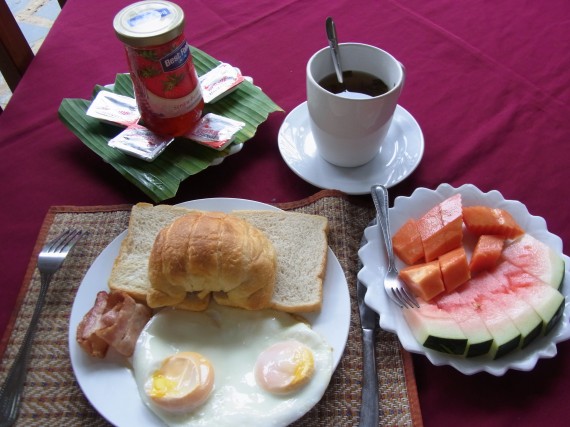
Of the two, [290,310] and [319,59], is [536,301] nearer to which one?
[290,310]

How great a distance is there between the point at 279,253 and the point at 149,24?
0.64 m

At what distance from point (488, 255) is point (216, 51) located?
3.64 feet

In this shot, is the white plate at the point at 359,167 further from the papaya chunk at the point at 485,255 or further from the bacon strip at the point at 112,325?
the bacon strip at the point at 112,325

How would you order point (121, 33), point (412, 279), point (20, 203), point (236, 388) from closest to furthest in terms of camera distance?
point (236, 388)
point (412, 279)
point (121, 33)
point (20, 203)

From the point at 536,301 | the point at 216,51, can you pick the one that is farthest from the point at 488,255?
the point at 216,51

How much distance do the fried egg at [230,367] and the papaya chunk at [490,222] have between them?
0.45 m

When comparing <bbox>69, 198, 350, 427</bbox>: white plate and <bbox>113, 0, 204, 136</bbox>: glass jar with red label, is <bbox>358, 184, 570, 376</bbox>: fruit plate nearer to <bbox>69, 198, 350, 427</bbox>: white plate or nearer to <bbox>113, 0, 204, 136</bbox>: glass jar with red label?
<bbox>69, 198, 350, 427</bbox>: white plate

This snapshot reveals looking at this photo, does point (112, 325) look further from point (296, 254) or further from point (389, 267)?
point (389, 267)

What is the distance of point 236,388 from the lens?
94 centimetres

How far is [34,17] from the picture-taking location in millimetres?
2979

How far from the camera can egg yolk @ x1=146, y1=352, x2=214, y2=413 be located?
35.1 inches

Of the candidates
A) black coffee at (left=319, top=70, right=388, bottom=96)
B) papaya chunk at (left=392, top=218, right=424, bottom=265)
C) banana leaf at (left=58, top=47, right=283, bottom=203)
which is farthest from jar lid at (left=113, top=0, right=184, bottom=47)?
papaya chunk at (left=392, top=218, right=424, bottom=265)

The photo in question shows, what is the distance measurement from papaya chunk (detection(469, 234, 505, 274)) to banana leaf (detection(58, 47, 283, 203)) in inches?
26.1

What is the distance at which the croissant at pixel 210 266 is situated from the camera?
1.00 metres
